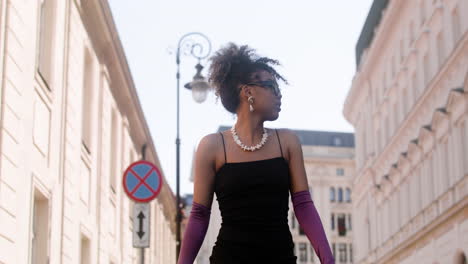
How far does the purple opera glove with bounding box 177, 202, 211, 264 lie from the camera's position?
4211mm

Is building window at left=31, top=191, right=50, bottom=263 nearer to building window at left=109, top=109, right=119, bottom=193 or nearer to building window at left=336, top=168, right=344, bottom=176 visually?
building window at left=109, top=109, right=119, bottom=193

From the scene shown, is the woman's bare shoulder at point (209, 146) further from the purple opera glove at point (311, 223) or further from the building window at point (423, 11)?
the building window at point (423, 11)

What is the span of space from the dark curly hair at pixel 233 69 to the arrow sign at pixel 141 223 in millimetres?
12374

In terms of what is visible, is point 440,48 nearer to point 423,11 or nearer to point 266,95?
point 423,11

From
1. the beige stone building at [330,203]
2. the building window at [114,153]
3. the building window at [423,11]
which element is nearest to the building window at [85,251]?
the building window at [114,153]

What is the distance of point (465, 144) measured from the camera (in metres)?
32.2

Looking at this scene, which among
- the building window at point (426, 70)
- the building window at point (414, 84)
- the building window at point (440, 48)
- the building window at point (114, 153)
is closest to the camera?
the building window at point (114, 153)

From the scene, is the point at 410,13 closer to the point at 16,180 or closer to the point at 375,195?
the point at 375,195

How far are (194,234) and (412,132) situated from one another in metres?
38.7

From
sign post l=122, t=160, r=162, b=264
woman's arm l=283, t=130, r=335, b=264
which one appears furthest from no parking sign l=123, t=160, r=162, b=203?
woman's arm l=283, t=130, r=335, b=264

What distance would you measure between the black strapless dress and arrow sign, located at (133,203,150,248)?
1252 centimetres

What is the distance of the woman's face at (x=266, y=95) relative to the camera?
14.2 ft

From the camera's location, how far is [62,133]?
1501 cm

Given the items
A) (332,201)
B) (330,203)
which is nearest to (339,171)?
(332,201)
